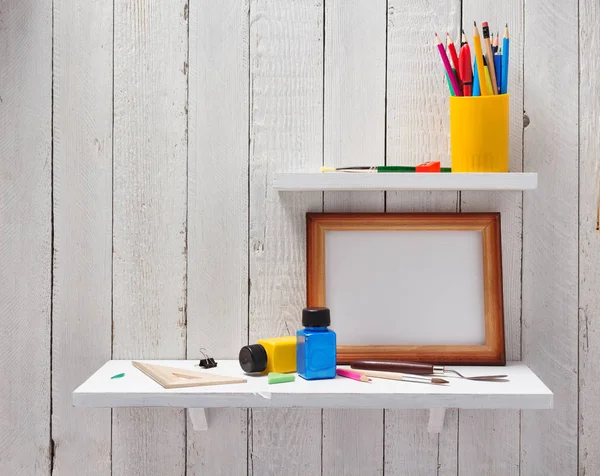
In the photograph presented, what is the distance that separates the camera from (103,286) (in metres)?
1.06

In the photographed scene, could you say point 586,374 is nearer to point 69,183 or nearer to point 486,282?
point 486,282

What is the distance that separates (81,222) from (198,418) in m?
0.34

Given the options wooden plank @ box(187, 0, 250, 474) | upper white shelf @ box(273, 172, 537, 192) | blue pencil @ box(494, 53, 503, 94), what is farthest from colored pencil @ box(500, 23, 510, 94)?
wooden plank @ box(187, 0, 250, 474)

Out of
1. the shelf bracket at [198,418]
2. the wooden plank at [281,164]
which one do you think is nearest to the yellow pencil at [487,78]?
the wooden plank at [281,164]

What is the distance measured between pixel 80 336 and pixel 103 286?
3.3 inches

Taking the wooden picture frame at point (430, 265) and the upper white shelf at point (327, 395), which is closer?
the upper white shelf at point (327, 395)

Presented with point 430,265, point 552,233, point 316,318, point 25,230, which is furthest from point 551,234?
point 25,230

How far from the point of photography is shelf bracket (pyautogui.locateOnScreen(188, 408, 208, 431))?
1.01 meters

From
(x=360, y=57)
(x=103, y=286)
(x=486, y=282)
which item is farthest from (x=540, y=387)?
(x=103, y=286)

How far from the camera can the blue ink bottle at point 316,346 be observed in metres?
0.92

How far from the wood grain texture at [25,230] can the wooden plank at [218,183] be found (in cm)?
22

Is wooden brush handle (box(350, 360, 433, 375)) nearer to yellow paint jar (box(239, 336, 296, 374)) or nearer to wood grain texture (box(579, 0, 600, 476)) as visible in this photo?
yellow paint jar (box(239, 336, 296, 374))

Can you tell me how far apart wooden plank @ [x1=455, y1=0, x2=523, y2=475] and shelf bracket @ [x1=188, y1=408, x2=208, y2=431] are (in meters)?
0.38

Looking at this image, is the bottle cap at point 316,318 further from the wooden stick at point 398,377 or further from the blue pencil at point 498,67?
the blue pencil at point 498,67
